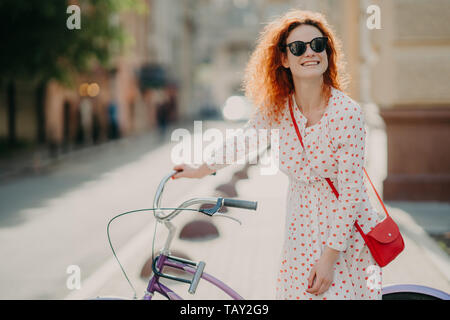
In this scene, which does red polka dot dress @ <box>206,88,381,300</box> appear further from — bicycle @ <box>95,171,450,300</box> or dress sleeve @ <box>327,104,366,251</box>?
bicycle @ <box>95,171,450,300</box>

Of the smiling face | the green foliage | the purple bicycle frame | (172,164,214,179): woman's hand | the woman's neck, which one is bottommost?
the purple bicycle frame

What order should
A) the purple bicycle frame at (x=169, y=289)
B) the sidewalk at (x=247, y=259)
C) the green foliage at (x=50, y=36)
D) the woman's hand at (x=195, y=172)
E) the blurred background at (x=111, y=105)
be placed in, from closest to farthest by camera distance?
the purple bicycle frame at (x=169, y=289)
the woman's hand at (x=195, y=172)
the sidewalk at (x=247, y=259)
the blurred background at (x=111, y=105)
the green foliage at (x=50, y=36)

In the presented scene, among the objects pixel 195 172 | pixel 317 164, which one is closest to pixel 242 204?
pixel 317 164

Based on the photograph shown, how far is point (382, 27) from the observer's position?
27.6 ft

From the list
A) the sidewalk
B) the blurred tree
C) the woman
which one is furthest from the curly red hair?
the blurred tree

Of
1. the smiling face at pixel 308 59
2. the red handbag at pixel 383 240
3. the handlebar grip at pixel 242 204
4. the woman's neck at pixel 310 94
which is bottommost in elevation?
the red handbag at pixel 383 240

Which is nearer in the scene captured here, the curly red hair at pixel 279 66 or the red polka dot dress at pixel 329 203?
the red polka dot dress at pixel 329 203

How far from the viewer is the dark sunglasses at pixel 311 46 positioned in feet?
6.72

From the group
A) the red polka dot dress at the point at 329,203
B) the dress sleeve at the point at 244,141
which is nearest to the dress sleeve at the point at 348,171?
the red polka dot dress at the point at 329,203

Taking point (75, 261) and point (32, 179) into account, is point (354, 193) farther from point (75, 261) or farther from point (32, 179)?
point (32, 179)

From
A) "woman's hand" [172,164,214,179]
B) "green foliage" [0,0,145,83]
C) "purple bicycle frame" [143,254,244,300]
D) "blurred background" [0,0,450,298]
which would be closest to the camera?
"purple bicycle frame" [143,254,244,300]

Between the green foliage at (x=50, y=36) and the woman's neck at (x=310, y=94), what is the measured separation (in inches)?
472

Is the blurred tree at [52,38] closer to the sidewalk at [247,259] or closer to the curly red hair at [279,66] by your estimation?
the sidewalk at [247,259]

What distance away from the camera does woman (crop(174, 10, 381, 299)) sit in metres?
1.95
